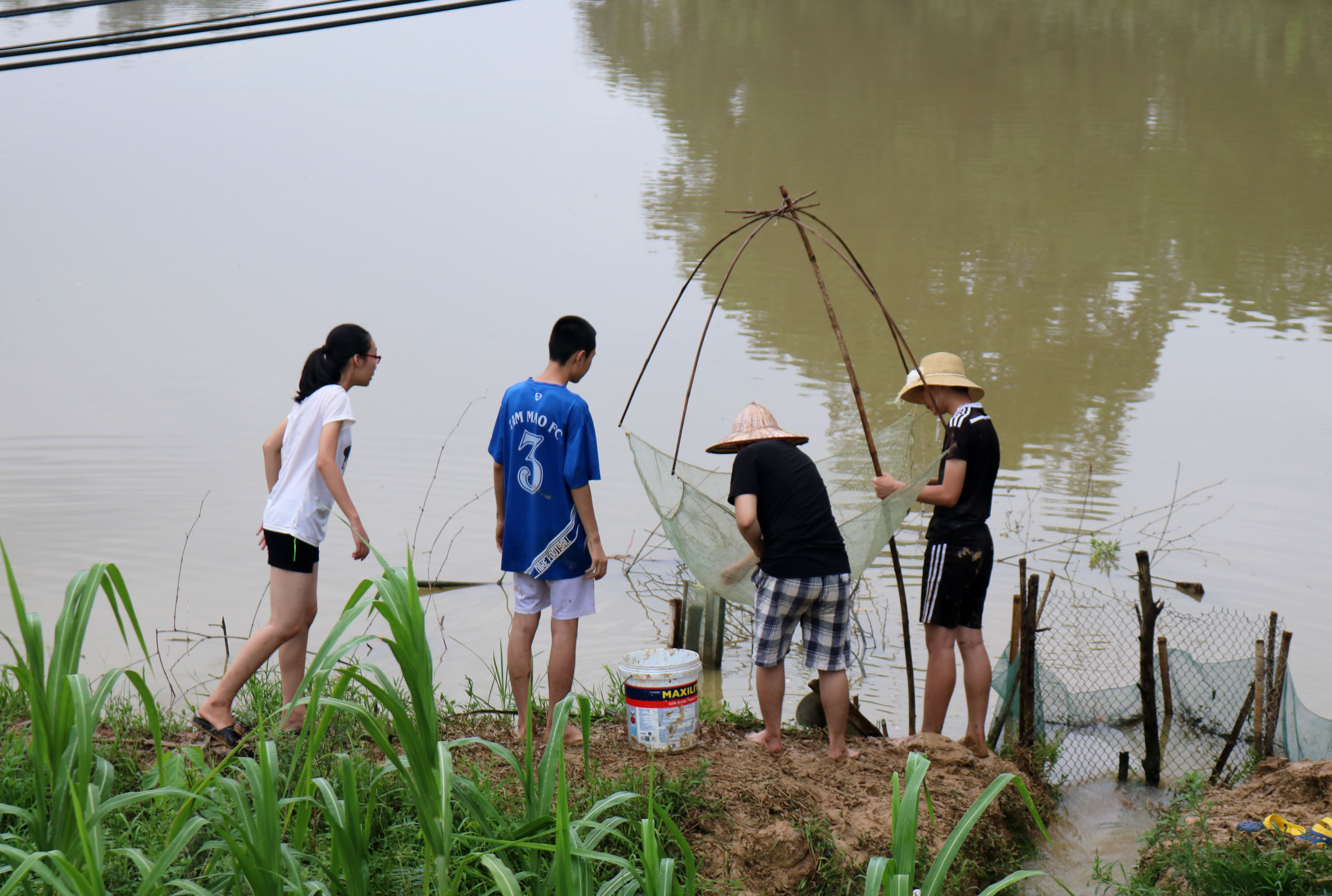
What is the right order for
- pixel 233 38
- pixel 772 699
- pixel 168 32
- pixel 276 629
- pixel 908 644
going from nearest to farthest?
1. pixel 276 629
2. pixel 772 699
3. pixel 168 32
4. pixel 908 644
5. pixel 233 38

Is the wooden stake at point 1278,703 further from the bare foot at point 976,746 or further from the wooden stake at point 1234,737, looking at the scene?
the bare foot at point 976,746

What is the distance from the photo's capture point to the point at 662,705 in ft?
Answer: 9.85

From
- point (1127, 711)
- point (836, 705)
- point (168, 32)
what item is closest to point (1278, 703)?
point (1127, 711)

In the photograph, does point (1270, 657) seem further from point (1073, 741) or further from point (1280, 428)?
point (1280, 428)

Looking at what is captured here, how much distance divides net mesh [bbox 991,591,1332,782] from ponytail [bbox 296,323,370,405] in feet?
6.93

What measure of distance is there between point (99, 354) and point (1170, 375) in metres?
8.82

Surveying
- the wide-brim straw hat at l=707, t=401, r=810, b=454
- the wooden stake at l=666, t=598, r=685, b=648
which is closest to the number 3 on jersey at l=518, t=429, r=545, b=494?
the wide-brim straw hat at l=707, t=401, r=810, b=454

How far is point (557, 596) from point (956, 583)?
117 centimetres

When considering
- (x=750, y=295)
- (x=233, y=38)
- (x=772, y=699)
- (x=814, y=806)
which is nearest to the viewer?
(x=814, y=806)

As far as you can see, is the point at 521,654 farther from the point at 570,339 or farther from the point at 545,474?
the point at 570,339

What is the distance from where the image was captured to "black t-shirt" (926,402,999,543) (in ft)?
10.4

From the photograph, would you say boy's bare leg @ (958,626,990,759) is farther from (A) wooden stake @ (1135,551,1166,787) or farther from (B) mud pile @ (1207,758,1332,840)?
(B) mud pile @ (1207,758,1332,840)

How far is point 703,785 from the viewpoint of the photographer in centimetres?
277

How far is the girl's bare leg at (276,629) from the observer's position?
2.94 metres
